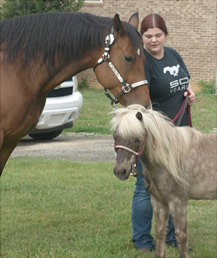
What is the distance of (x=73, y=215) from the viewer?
18.7ft

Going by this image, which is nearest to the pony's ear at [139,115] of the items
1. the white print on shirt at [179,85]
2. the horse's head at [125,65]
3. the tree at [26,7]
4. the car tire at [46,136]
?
the horse's head at [125,65]

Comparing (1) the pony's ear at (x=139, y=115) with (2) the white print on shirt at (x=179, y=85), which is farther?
(2) the white print on shirt at (x=179, y=85)

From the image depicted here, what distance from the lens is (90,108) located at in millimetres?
14602

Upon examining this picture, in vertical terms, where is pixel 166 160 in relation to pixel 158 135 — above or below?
below

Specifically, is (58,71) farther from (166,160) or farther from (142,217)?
(142,217)

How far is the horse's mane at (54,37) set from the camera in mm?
3951

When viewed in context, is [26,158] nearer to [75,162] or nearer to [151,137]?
[75,162]

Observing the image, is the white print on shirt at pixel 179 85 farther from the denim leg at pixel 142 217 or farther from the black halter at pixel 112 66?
the denim leg at pixel 142 217

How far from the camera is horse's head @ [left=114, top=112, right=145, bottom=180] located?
3.58m

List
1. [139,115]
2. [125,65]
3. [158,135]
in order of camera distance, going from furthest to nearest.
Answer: [125,65]
[158,135]
[139,115]

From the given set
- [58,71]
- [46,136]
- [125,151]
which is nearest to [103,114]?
[46,136]

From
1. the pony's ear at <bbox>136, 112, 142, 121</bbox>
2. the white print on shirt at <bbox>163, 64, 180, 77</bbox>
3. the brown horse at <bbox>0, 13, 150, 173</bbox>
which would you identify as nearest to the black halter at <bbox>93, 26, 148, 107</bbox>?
the brown horse at <bbox>0, 13, 150, 173</bbox>

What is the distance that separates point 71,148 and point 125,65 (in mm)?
6065

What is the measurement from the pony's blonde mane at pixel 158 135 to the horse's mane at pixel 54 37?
2.19 feet
